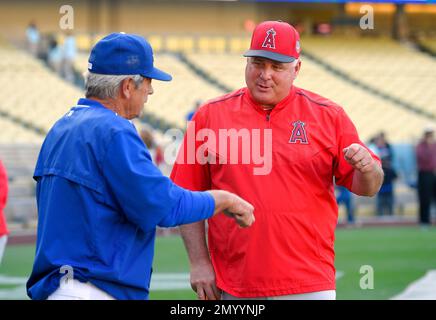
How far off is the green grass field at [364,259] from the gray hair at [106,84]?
621 centimetres

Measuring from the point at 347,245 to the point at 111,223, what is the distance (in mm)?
12491

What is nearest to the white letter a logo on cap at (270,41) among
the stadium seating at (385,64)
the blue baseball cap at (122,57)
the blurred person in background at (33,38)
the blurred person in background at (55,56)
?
the blue baseball cap at (122,57)

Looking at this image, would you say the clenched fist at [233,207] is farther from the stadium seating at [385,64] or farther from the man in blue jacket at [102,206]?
the stadium seating at [385,64]

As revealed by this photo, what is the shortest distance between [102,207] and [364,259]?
1053 cm

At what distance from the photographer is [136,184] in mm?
3951

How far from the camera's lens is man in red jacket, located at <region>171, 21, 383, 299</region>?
4.89 metres

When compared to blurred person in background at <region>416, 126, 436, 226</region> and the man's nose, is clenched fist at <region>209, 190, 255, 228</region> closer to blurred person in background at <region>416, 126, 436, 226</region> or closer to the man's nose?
the man's nose

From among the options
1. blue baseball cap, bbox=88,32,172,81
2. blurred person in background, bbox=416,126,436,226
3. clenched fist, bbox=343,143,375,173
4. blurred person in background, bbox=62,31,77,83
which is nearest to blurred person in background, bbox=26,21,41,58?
blurred person in background, bbox=62,31,77,83

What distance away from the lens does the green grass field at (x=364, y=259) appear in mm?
10812

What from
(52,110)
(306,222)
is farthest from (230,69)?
(306,222)

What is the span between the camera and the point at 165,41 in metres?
31.7

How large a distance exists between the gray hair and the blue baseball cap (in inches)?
0.7

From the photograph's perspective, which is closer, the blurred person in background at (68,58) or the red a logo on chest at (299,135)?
the red a logo on chest at (299,135)

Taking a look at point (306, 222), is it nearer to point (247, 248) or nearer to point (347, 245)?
point (247, 248)
